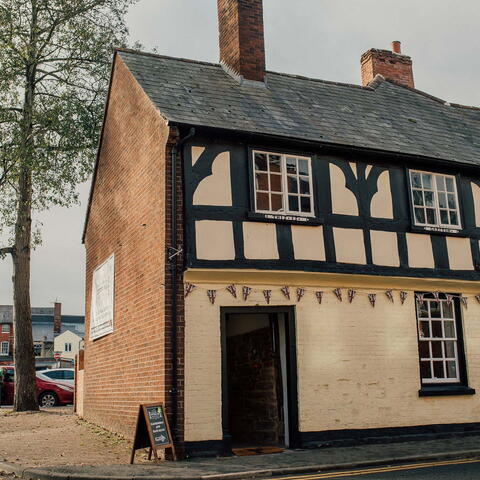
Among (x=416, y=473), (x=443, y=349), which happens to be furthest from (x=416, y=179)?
(x=416, y=473)

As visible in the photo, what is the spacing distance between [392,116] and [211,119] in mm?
5854

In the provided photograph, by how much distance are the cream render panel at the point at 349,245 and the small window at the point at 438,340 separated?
5.34 ft

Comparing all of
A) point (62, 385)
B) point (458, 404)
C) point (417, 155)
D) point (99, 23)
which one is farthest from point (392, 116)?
point (62, 385)

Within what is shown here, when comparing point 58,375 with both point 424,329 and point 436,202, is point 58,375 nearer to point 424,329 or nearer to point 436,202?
point 424,329

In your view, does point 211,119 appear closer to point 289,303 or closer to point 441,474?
point 289,303

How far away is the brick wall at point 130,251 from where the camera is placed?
11391mm

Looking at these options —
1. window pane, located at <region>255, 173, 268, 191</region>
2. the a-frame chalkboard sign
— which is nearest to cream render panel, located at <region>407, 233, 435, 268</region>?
window pane, located at <region>255, 173, 268, 191</region>

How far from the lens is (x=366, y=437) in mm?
11656

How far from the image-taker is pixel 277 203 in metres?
12.1

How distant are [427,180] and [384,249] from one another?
2.11 meters

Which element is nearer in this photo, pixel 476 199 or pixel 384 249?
pixel 384 249

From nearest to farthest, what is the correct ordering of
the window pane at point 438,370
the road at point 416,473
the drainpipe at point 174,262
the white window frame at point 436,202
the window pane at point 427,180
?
the road at point 416,473
the drainpipe at point 174,262
the window pane at point 438,370
the white window frame at point 436,202
the window pane at point 427,180

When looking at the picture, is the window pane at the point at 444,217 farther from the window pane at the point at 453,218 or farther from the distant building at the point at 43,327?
the distant building at the point at 43,327

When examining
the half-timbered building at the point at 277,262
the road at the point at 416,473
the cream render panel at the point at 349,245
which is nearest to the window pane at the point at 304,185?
the half-timbered building at the point at 277,262
